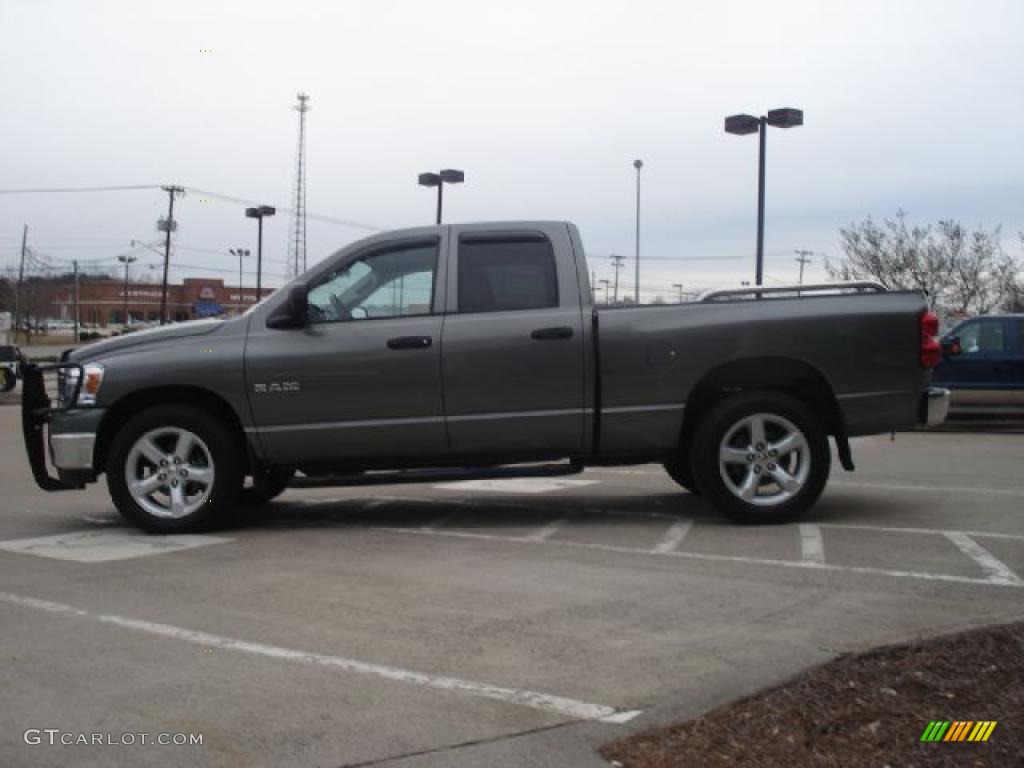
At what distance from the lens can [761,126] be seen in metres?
20.7

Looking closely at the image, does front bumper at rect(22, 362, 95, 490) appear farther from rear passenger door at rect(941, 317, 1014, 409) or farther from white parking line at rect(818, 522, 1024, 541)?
rear passenger door at rect(941, 317, 1014, 409)

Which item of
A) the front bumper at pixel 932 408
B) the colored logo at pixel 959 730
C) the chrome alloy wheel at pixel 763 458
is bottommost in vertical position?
the colored logo at pixel 959 730

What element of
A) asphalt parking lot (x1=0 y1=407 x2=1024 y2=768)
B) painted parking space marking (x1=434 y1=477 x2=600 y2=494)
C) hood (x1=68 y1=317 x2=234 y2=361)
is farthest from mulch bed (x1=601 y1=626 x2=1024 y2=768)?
painted parking space marking (x1=434 y1=477 x2=600 y2=494)

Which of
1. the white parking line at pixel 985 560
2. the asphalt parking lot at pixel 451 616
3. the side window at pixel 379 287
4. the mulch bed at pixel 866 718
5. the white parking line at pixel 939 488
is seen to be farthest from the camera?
the white parking line at pixel 939 488

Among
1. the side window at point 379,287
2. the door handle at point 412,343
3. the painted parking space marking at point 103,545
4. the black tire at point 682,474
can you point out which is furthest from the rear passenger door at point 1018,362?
the painted parking space marking at point 103,545

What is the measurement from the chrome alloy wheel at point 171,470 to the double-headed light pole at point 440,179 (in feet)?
62.0

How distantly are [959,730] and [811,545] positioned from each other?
3245mm

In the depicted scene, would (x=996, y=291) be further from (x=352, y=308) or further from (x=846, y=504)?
(x=352, y=308)

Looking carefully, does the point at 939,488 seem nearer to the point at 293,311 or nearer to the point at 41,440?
the point at 293,311

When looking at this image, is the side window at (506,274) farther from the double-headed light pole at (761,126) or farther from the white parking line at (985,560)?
the double-headed light pole at (761,126)

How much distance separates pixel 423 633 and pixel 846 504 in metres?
4.55

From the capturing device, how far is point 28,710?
3.98 m

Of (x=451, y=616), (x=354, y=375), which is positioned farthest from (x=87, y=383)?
(x=451, y=616)

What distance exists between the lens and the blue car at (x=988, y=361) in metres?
16.8
